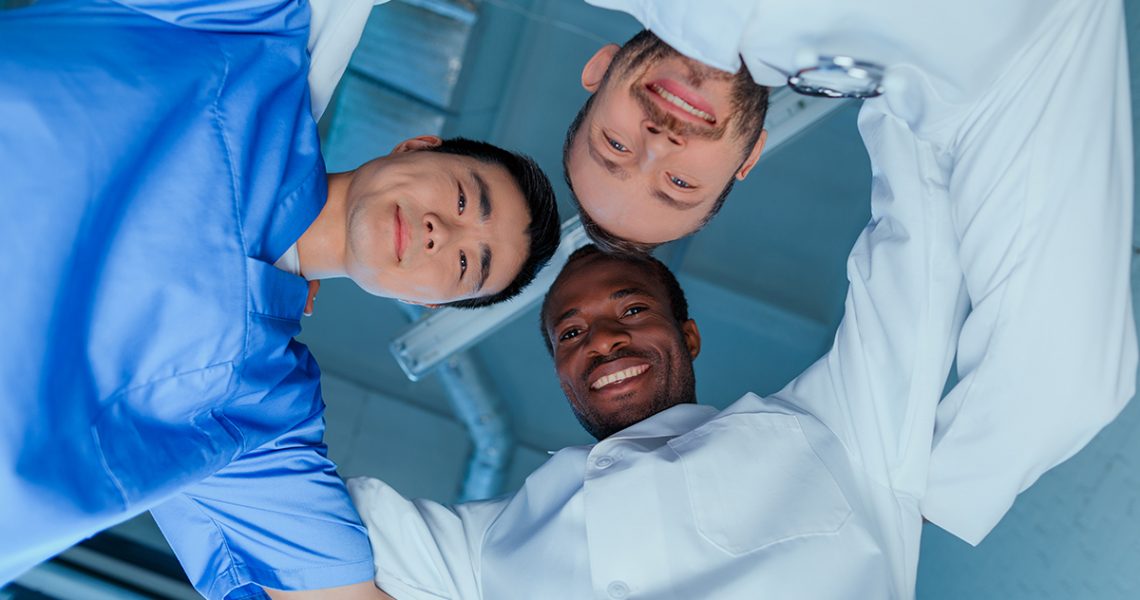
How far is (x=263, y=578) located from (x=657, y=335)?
0.84 meters

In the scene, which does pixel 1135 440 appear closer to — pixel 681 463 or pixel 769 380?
pixel 681 463

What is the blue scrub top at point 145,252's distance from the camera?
1.09 m

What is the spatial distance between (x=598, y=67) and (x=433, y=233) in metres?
0.33

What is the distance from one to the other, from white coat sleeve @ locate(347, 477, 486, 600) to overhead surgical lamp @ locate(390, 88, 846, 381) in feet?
1.68

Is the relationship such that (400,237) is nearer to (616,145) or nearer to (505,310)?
(616,145)

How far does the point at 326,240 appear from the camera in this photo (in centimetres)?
148

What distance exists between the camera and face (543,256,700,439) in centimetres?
184

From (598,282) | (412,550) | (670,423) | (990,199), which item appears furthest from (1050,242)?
(412,550)

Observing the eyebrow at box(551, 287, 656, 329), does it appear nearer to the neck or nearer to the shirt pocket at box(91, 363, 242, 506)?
the neck

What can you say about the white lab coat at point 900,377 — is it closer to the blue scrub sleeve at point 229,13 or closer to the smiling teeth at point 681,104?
the smiling teeth at point 681,104

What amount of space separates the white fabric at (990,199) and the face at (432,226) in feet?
1.34

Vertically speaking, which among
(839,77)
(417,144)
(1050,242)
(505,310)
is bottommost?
(505,310)

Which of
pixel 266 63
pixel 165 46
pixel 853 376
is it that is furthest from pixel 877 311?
pixel 165 46

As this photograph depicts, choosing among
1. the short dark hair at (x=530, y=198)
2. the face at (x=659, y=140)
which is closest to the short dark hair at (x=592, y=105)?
the face at (x=659, y=140)
